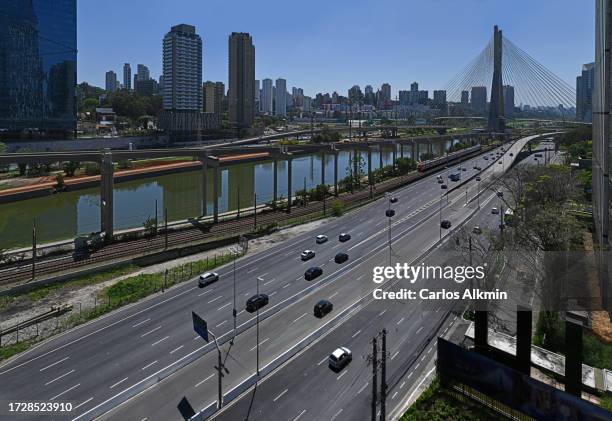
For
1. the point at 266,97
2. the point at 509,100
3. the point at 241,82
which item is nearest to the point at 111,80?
the point at 266,97

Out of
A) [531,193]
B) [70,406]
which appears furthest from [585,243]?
[70,406]

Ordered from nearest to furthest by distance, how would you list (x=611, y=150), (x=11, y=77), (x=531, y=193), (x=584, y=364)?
1. (x=584, y=364)
2. (x=611, y=150)
3. (x=531, y=193)
4. (x=11, y=77)

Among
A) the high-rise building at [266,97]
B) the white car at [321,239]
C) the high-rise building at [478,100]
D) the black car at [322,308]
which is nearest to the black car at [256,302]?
the black car at [322,308]

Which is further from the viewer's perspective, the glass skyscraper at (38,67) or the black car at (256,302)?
the glass skyscraper at (38,67)

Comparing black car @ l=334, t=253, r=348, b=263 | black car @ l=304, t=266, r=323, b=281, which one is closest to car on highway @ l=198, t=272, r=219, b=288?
black car @ l=304, t=266, r=323, b=281

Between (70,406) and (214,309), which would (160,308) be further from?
(70,406)

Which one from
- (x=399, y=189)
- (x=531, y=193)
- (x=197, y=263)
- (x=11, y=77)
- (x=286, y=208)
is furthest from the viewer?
(x=11, y=77)

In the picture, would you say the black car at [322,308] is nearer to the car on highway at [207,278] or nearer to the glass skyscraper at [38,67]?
the car on highway at [207,278]
